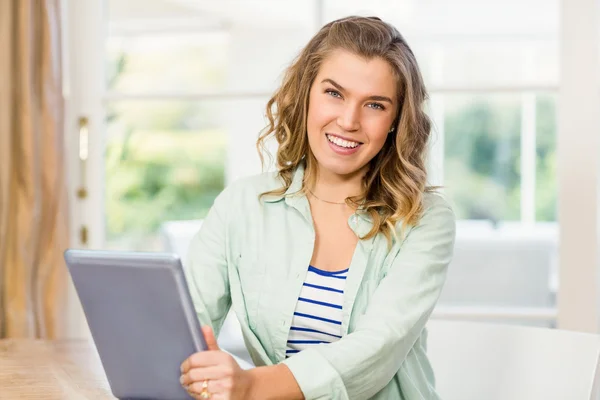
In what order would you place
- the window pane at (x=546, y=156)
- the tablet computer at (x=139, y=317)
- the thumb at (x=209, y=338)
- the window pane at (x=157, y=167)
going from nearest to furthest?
the tablet computer at (x=139, y=317), the thumb at (x=209, y=338), the window pane at (x=546, y=156), the window pane at (x=157, y=167)

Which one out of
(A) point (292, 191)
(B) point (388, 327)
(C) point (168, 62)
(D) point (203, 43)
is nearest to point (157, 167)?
(C) point (168, 62)

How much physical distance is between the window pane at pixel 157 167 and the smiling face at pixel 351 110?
1.55 metres

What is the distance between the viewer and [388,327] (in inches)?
55.2

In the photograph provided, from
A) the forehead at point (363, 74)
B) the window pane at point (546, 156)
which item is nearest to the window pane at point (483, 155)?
the window pane at point (546, 156)

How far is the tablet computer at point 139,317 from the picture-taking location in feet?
3.52

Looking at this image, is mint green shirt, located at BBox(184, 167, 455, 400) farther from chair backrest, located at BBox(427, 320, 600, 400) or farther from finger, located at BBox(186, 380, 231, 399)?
finger, located at BBox(186, 380, 231, 399)

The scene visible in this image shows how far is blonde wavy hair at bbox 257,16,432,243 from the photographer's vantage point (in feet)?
5.35

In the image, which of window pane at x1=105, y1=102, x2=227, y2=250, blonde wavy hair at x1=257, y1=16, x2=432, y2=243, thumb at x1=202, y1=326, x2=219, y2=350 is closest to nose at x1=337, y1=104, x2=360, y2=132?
blonde wavy hair at x1=257, y1=16, x2=432, y2=243

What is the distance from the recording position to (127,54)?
3238 mm

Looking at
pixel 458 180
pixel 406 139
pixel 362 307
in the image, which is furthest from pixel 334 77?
pixel 458 180

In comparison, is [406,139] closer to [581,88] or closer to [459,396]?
[459,396]

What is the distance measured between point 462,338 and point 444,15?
4.69 feet

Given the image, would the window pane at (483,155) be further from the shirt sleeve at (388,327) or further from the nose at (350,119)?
the nose at (350,119)

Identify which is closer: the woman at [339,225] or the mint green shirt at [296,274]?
the mint green shirt at [296,274]
